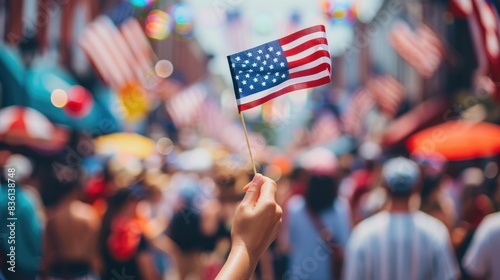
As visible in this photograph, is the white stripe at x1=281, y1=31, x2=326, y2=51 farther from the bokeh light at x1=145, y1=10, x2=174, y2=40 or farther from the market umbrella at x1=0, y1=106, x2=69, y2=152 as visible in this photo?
the bokeh light at x1=145, y1=10, x2=174, y2=40

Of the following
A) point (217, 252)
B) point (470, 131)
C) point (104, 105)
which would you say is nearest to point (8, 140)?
point (217, 252)

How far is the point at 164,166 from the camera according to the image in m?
9.06

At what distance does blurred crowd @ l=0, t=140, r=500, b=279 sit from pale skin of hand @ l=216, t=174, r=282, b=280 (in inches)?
124

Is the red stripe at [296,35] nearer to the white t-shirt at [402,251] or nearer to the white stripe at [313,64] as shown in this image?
the white stripe at [313,64]

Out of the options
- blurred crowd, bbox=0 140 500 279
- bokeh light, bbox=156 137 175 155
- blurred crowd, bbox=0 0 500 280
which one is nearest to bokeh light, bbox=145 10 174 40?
blurred crowd, bbox=0 0 500 280

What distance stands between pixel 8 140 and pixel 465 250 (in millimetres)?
5168

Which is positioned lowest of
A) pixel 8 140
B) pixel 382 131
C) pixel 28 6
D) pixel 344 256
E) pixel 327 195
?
pixel 382 131

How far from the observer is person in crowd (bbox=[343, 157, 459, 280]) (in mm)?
4434

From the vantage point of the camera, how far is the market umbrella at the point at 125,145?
10578mm

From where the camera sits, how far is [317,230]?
5.55m

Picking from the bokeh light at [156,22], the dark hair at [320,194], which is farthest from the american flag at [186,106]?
the dark hair at [320,194]

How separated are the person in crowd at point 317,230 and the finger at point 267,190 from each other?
4023mm

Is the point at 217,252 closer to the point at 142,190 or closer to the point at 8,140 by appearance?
the point at 142,190

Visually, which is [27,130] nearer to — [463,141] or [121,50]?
[121,50]
